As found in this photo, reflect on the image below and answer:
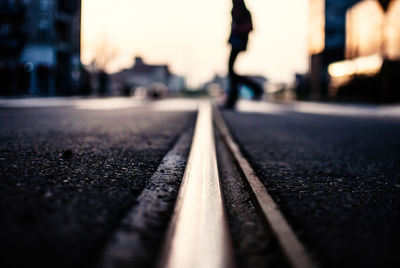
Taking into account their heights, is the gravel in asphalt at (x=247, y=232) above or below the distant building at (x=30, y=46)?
below

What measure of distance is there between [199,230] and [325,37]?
38.7 metres

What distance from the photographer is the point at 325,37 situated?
36031 millimetres

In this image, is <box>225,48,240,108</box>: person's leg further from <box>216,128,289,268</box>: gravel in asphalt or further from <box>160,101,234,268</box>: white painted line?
<box>160,101,234,268</box>: white painted line

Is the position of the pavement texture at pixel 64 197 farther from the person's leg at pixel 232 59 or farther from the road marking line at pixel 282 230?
the person's leg at pixel 232 59

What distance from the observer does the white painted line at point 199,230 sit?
0.86 m

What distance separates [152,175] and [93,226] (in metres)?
0.76

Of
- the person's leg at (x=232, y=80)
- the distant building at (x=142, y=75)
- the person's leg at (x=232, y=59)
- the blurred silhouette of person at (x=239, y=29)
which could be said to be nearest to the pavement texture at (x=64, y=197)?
the blurred silhouette of person at (x=239, y=29)

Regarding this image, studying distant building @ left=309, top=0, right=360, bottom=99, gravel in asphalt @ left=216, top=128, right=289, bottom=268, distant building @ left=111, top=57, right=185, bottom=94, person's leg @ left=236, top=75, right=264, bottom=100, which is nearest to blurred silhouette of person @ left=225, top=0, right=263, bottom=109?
person's leg @ left=236, top=75, right=264, bottom=100

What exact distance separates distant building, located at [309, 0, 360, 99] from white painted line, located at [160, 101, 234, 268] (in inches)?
1400

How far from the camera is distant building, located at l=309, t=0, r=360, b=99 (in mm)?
35188

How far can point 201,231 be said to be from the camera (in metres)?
1.05

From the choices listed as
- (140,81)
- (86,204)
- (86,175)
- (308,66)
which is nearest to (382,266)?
(86,204)

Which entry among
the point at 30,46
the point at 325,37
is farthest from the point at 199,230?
the point at 325,37

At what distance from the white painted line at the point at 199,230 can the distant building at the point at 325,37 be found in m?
35.6
